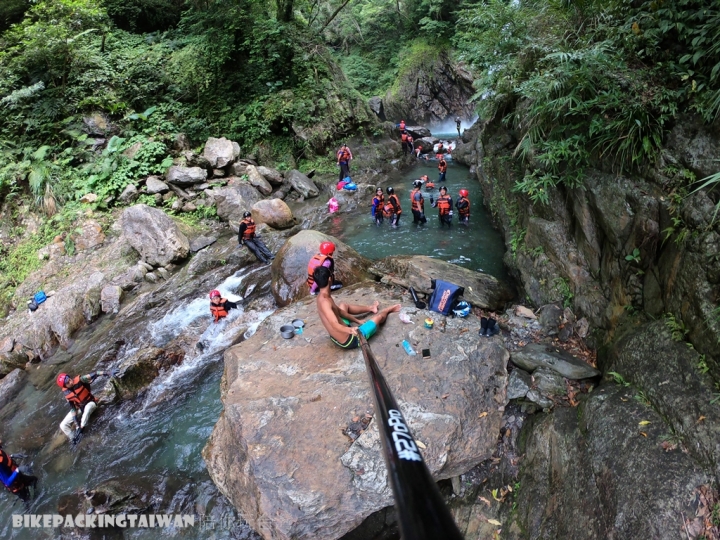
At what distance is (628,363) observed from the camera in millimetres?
4199

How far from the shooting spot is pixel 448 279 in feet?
25.1

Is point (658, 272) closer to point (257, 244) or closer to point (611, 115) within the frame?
point (611, 115)

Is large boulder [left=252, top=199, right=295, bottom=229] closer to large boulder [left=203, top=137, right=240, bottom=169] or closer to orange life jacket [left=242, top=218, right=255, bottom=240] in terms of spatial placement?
orange life jacket [left=242, top=218, right=255, bottom=240]

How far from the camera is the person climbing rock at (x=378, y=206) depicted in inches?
525

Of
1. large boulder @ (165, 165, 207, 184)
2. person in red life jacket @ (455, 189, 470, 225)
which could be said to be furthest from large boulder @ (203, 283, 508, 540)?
large boulder @ (165, 165, 207, 184)

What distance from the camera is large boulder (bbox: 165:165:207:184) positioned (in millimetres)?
15008

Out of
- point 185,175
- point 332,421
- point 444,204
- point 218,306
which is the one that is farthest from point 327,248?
point 185,175

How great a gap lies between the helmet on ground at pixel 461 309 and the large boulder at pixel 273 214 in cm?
882

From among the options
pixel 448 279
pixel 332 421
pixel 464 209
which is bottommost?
pixel 464 209

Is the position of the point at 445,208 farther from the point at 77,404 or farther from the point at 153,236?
the point at 77,404

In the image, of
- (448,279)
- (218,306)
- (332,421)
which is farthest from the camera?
(218,306)

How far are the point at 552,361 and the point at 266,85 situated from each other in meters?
18.7

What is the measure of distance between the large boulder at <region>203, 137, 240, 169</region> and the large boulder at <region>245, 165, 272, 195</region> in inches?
36.3

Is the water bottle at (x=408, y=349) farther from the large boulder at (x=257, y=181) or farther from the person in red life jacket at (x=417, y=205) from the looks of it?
the large boulder at (x=257, y=181)
